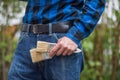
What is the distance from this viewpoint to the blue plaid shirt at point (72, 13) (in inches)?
89.9

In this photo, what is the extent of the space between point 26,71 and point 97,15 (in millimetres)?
548

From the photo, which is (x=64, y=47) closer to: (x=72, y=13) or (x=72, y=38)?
(x=72, y=38)

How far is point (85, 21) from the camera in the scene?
7.48ft

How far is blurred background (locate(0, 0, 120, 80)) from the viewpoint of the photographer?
17.0 ft

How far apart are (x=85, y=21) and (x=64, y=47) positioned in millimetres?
194

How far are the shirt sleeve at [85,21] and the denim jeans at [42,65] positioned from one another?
9cm

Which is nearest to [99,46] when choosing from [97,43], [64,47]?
[97,43]

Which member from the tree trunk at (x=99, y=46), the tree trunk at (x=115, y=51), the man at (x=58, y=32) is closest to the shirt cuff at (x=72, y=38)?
the man at (x=58, y=32)

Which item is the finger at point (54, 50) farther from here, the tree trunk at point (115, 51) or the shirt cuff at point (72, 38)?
the tree trunk at point (115, 51)

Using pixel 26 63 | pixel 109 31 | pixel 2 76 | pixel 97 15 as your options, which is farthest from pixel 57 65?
pixel 2 76

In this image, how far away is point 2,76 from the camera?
5883 mm

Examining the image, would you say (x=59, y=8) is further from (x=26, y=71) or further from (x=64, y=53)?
(x=26, y=71)

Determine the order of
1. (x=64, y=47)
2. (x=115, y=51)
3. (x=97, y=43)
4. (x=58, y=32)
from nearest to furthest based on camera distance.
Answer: (x=64, y=47) < (x=58, y=32) < (x=115, y=51) < (x=97, y=43)

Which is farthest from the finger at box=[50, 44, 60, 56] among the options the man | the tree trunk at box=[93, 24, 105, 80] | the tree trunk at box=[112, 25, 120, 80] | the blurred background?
the tree trunk at box=[93, 24, 105, 80]
